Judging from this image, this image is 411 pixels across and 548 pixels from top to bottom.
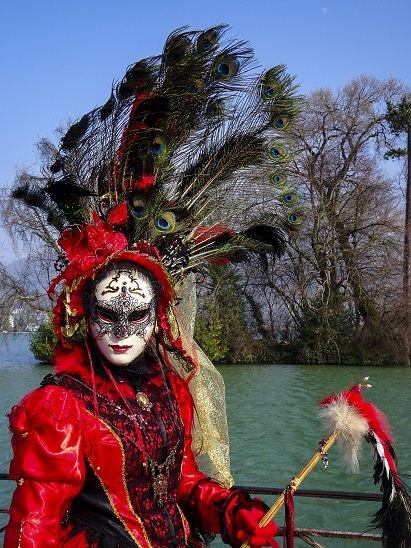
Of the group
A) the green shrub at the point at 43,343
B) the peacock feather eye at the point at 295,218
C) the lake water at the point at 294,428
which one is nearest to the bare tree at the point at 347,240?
the lake water at the point at 294,428

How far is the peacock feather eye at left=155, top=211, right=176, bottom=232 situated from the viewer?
261 cm

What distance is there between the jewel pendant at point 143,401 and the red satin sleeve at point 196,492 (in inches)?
9.3

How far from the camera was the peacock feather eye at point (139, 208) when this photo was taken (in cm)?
255

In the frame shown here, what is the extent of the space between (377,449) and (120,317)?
1064mm

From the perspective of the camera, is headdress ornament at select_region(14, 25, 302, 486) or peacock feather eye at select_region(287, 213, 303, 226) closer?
headdress ornament at select_region(14, 25, 302, 486)

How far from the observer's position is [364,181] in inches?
736

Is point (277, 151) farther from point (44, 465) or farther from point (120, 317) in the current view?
point (44, 465)

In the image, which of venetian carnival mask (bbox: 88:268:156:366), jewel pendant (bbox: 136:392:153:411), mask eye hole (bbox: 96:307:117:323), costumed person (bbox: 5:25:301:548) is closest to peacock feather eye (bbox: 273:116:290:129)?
costumed person (bbox: 5:25:301:548)

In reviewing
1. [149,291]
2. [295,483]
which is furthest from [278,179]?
[295,483]

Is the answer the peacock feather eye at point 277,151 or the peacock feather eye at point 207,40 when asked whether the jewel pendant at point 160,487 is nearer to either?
the peacock feather eye at point 277,151

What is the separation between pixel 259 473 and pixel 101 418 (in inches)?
253

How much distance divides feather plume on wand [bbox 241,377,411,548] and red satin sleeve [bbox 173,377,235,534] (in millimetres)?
266

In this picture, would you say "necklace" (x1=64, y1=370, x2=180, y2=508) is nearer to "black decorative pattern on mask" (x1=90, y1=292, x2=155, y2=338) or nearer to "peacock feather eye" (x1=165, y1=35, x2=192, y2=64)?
"black decorative pattern on mask" (x1=90, y1=292, x2=155, y2=338)

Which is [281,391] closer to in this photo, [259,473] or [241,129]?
[259,473]
